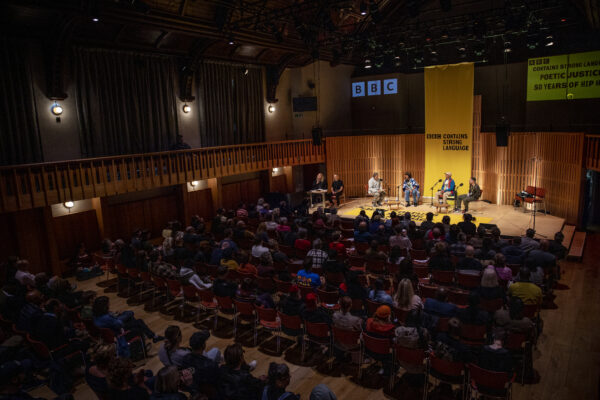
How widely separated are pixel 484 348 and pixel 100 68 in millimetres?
11641

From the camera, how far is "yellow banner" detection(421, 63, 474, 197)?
14008mm

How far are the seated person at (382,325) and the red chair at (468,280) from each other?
2318 millimetres

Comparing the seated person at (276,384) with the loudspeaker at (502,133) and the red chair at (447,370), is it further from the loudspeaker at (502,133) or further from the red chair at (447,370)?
the loudspeaker at (502,133)

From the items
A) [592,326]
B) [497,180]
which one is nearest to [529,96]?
[497,180]

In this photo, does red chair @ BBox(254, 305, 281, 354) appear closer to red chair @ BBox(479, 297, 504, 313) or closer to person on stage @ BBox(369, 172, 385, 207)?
red chair @ BBox(479, 297, 504, 313)

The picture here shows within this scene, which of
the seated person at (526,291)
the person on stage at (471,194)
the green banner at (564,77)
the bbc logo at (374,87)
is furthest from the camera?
the bbc logo at (374,87)

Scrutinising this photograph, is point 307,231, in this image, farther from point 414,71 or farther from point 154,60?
point 414,71

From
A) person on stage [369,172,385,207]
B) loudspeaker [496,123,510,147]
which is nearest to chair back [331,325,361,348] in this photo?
loudspeaker [496,123,510,147]

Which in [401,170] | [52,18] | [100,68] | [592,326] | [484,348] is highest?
[52,18]

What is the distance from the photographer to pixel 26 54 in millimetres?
9891

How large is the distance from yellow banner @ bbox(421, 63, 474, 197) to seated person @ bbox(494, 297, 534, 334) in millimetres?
9630

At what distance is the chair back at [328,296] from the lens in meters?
6.58

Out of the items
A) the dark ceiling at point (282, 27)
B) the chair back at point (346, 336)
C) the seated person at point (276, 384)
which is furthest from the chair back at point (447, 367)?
the dark ceiling at point (282, 27)

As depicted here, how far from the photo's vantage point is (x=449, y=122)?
14438 mm
